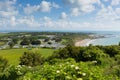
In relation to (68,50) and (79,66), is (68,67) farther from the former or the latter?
(68,50)

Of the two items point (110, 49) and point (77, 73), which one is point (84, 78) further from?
point (110, 49)

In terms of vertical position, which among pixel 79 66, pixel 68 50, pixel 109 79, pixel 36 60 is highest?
pixel 79 66

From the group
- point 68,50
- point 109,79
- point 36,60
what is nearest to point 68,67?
point 109,79

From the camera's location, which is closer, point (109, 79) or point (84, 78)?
point (84, 78)

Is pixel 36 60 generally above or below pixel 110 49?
below

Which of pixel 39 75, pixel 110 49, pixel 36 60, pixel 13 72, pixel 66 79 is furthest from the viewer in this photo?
pixel 36 60

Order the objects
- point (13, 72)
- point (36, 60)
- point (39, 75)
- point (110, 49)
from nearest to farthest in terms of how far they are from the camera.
Result: 1. point (39, 75)
2. point (13, 72)
3. point (110, 49)
4. point (36, 60)

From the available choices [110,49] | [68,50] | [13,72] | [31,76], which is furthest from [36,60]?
[31,76]

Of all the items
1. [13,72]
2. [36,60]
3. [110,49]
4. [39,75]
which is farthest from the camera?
[36,60]

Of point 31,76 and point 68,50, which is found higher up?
point 31,76
